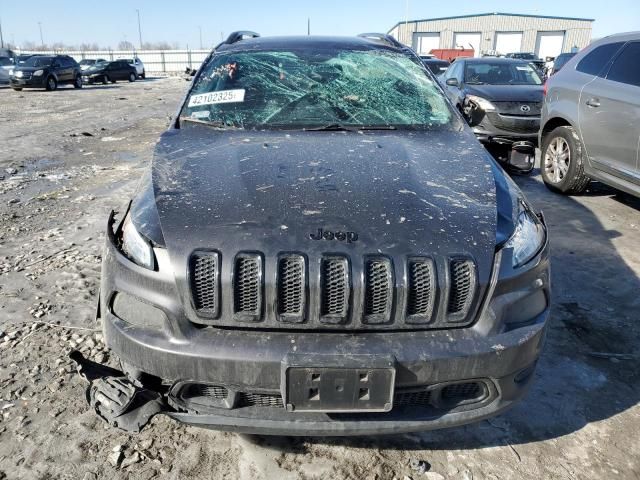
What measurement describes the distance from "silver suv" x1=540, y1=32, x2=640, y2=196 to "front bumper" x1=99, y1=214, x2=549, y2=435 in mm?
3695

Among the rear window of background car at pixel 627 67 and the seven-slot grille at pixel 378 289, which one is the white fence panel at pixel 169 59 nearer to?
the rear window of background car at pixel 627 67

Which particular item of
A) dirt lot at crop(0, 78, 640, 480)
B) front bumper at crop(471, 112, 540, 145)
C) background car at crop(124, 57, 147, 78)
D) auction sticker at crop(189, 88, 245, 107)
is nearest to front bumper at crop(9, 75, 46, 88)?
background car at crop(124, 57, 147, 78)

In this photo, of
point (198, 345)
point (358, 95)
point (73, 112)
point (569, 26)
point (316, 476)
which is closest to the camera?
point (198, 345)

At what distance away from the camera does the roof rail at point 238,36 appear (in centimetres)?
397

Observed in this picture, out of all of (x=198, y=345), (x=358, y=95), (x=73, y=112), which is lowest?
(x=73, y=112)

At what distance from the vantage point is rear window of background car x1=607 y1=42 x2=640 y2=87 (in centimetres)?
489

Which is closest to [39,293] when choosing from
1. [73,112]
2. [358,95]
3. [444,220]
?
[358,95]

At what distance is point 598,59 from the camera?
546 centimetres

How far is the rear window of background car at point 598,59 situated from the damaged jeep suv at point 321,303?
4.09m

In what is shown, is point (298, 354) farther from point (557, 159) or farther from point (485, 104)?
A: point (485, 104)

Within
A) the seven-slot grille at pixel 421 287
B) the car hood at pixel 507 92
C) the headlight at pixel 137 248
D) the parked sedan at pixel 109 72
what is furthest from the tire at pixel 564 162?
the parked sedan at pixel 109 72

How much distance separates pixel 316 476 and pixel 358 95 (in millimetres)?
2235

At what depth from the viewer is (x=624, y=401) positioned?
101 inches

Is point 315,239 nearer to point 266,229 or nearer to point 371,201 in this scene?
point 266,229
